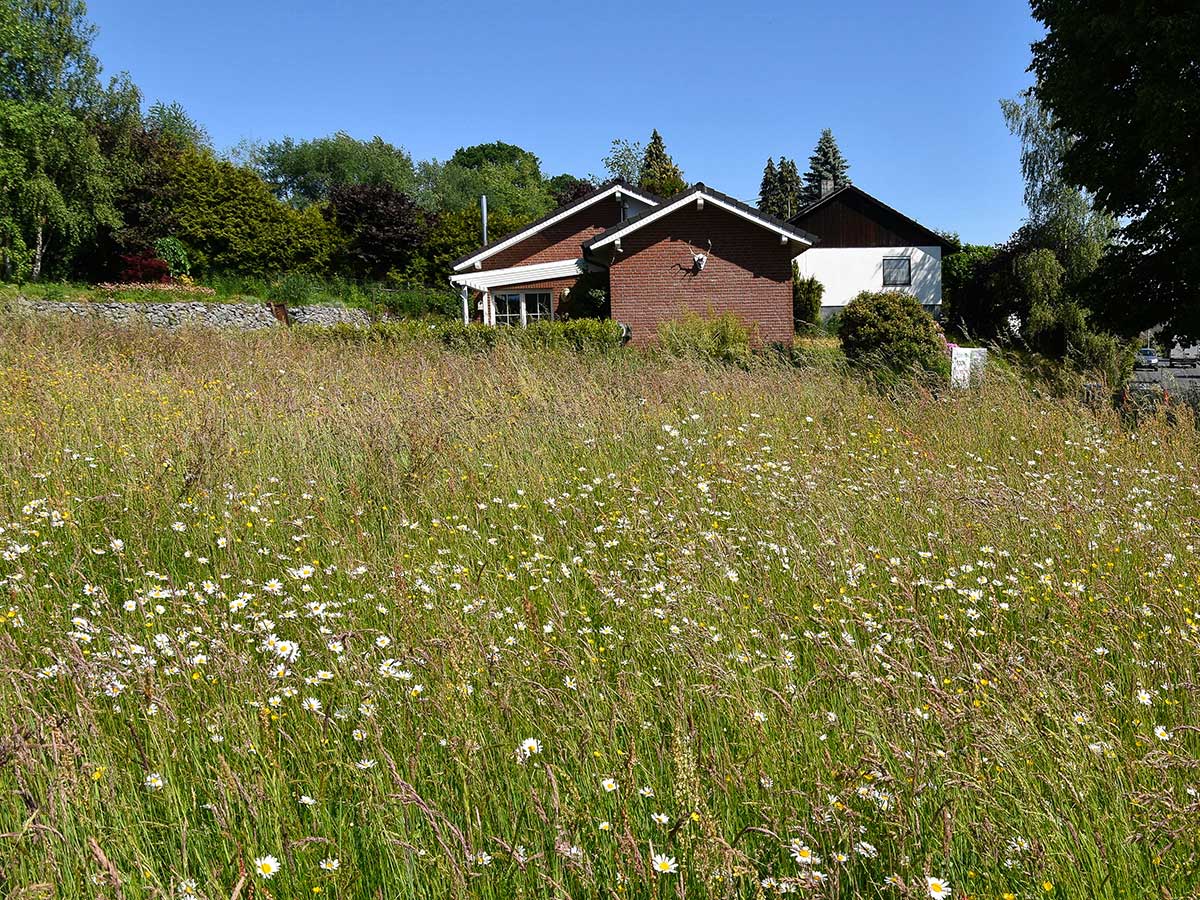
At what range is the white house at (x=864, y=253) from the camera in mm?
38812

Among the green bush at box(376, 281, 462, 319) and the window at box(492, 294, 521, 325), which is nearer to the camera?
the window at box(492, 294, 521, 325)

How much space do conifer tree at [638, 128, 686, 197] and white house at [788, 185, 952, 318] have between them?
6.98 meters

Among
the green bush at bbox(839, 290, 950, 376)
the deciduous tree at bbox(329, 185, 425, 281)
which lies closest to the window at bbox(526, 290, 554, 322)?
the deciduous tree at bbox(329, 185, 425, 281)

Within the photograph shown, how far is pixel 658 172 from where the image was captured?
171 ft

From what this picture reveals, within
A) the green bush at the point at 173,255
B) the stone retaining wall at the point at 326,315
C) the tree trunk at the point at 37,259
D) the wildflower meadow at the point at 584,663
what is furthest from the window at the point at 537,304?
the wildflower meadow at the point at 584,663

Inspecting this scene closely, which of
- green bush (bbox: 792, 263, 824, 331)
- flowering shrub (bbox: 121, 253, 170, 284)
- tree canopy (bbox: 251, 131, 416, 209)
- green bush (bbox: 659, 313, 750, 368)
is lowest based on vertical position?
green bush (bbox: 659, 313, 750, 368)

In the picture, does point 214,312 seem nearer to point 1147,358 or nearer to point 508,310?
point 508,310

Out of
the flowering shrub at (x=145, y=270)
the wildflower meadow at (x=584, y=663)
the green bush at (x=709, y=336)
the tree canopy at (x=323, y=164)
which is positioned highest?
the tree canopy at (x=323, y=164)

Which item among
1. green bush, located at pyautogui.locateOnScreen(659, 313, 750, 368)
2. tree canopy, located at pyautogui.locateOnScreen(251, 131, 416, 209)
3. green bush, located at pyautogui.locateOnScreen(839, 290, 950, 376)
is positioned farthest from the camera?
tree canopy, located at pyautogui.locateOnScreen(251, 131, 416, 209)

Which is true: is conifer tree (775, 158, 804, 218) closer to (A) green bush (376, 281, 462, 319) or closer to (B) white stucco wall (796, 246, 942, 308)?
(B) white stucco wall (796, 246, 942, 308)

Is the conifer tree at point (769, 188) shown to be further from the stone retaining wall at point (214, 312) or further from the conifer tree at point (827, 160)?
the stone retaining wall at point (214, 312)

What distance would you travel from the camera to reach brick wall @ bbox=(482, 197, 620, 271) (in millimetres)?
29719

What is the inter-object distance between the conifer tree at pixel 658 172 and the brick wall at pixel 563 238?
1065cm

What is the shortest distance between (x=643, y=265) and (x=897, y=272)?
770 inches
